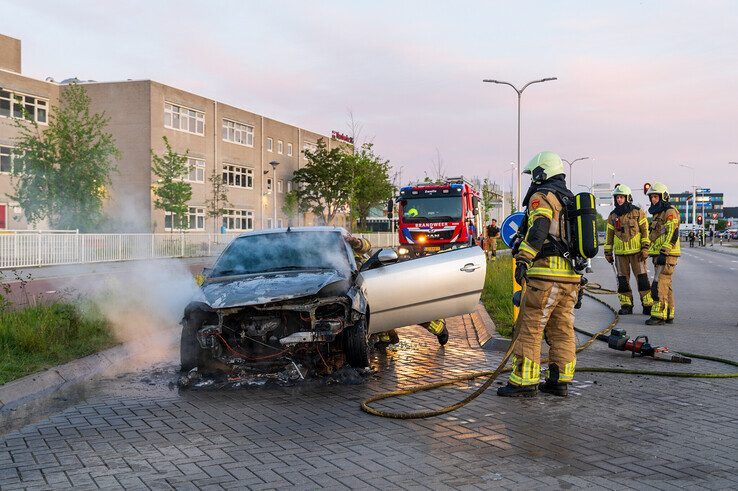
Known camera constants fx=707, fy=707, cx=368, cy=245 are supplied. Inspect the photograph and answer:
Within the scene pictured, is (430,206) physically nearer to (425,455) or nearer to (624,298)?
(624,298)

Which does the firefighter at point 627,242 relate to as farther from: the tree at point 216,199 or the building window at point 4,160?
the building window at point 4,160

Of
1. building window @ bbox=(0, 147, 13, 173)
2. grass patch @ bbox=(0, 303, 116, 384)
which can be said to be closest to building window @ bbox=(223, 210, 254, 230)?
building window @ bbox=(0, 147, 13, 173)

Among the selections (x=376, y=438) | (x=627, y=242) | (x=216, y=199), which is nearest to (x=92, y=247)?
(x=216, y=199)

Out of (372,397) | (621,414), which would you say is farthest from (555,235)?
(372,397)

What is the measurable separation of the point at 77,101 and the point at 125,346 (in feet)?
83.9

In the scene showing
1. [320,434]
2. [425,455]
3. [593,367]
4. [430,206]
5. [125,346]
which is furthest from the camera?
[430,206]

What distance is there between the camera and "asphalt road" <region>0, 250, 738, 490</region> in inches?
165

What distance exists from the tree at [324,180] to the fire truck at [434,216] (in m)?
32.0

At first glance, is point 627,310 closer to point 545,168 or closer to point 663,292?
point 663,292

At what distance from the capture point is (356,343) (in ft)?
22.1

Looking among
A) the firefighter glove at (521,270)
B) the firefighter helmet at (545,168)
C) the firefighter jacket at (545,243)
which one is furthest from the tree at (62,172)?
the firefighter glove at (521,270)

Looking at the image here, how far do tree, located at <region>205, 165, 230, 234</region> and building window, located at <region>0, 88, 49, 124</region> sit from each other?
10.7 m

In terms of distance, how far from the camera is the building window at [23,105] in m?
38.6

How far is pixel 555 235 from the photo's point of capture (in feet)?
21.1
